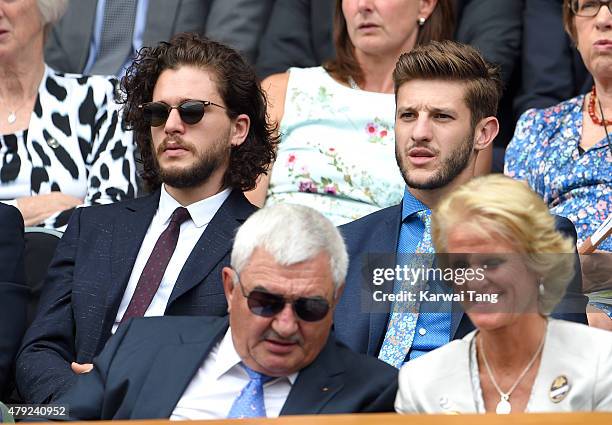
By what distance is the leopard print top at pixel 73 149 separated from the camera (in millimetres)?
4535

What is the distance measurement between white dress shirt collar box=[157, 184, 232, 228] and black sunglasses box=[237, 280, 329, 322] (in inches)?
35.4

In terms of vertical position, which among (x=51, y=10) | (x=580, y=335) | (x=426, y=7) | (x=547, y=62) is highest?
(x=426, y=7)

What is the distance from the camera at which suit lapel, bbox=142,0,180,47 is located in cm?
528

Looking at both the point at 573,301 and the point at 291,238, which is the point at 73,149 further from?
the point at 573,301

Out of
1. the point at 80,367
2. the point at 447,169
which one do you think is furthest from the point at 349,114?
the point at 80,367

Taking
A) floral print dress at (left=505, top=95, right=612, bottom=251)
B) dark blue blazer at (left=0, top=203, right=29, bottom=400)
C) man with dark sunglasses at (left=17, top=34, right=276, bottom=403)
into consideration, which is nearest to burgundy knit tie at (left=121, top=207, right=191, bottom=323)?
man with dark sunglasses at (left=17, top=34, right=276, bottom=403)

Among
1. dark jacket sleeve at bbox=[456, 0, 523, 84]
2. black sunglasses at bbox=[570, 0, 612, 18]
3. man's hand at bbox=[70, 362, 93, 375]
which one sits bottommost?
man's hand at bbox=[70, 362, 93, 375]

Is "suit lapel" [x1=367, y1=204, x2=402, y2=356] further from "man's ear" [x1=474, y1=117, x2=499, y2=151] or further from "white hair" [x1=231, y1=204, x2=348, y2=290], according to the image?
"man's ear" [x1=474, y1=117, x2=499, y2=151]

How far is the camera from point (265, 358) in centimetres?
305

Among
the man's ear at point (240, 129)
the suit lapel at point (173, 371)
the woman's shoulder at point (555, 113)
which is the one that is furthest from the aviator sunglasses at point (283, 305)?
the woman's shoulder at point (555, 113)

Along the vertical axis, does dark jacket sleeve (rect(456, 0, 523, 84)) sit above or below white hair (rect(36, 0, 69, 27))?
above

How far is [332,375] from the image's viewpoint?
306cm

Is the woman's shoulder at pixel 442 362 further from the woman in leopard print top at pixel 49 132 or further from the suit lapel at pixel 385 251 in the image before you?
the woman in leopard print top at pixel 49 132

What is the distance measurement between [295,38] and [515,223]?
2.56m
